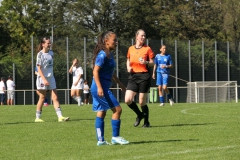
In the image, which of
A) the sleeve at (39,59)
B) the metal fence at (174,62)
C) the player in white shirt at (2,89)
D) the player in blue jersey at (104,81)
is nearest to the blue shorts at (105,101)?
the player in blue jersey at (104,81)

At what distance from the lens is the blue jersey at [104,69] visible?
394 inches

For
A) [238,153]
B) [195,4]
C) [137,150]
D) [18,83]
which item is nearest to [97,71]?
[137,150]

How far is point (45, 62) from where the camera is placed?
15.7 meters

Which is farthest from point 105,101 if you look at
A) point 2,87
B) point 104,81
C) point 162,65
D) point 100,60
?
point 2,87

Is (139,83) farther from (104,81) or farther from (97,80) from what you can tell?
(97,80)

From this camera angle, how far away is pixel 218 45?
47.2m

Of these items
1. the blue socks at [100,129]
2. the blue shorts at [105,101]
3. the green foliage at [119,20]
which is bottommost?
the blue socks at [100,129]

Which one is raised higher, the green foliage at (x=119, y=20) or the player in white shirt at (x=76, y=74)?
the green foliage at (x=119, y=20)

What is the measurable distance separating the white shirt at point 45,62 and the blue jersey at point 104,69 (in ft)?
18.2

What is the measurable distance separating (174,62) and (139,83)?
32.0m

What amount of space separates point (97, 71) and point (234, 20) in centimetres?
6367

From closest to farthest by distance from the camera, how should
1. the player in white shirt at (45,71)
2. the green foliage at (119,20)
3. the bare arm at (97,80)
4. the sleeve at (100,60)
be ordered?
1. the bare arm at (97,80)
2. the sleeve at (100,60)
3. the player in white shirt at (45,71)
4. the green foliage at (119,20)

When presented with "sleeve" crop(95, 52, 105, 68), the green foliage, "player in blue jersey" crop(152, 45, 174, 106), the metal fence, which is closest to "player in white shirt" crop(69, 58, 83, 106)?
"player in blue jersey" crop(152, 45, 174, 106)

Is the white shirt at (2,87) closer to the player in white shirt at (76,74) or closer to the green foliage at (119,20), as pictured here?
the player in white shirt at (76,74)
